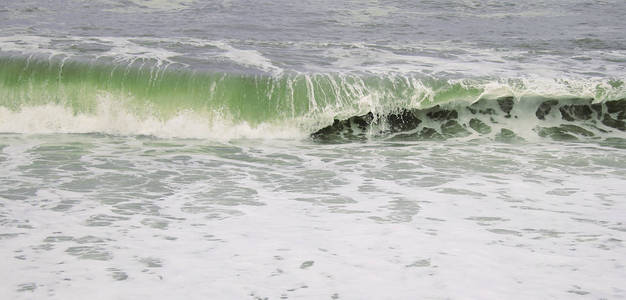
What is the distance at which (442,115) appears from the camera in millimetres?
7910

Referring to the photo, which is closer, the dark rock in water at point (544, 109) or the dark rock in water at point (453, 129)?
the dark rock in water at point (453, 129)

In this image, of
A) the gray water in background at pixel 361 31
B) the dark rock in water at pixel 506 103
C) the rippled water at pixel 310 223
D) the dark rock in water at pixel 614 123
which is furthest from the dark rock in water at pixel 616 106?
the rippled water at pixel 310 223

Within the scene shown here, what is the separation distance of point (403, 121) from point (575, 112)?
5.75 feet

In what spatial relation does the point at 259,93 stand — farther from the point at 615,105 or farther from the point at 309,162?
the point at 615,105

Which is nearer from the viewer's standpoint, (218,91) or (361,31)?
(218,91)

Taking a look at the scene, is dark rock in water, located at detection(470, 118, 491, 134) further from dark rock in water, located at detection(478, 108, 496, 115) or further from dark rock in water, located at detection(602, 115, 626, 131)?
Result: dark rock in water, located at detection(602, 115, 626, 131)

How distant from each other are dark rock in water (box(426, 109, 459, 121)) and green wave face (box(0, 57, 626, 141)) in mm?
124

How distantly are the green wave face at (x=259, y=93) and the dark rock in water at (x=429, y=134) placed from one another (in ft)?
1.32

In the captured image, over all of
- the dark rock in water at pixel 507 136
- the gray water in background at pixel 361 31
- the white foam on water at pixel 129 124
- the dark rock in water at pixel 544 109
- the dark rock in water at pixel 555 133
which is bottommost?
the white foam on water at pixel 129 124

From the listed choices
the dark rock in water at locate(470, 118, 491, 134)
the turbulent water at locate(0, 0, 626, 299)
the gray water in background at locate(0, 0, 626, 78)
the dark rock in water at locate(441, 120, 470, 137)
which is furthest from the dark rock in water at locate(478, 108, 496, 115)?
the gray water in background at locate(0, 0, 626, 78)

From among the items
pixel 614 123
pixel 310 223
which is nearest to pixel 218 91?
pixel 614 123

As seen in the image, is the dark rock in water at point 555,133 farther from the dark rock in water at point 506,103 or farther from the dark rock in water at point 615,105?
the dark rock in water at point 615,105

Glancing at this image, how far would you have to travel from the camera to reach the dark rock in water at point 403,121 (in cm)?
768

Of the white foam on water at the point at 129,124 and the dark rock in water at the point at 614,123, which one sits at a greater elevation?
the dark rock in water at the point at 614,123
